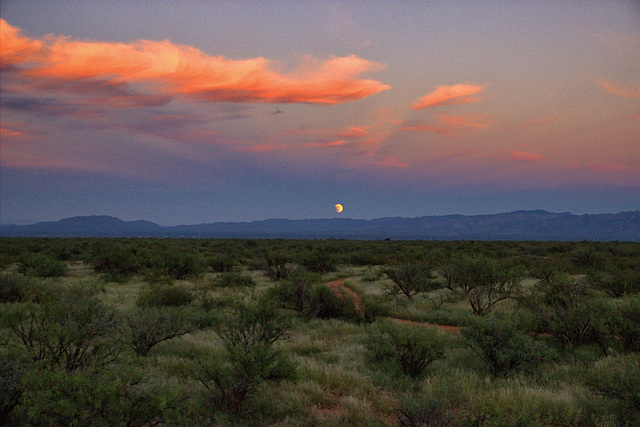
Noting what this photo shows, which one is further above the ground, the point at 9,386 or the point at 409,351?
the point at 9,386

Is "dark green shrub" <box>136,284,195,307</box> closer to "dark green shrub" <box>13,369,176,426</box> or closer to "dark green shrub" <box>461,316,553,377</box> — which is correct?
"dark green shrub" <box>13,369,176,426</box>

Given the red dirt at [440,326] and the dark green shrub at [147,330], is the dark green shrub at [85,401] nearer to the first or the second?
the dark green shrub at [147,330]

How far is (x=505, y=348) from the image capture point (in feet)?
29.2

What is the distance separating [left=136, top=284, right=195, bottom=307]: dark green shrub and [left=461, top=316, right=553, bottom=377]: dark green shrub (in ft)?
43.4

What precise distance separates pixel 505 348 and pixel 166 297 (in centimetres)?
1449

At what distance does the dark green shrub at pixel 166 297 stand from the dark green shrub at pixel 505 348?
43.4 feet

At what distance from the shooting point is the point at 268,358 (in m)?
7.25

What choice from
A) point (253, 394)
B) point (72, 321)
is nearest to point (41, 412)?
point (72, 321)

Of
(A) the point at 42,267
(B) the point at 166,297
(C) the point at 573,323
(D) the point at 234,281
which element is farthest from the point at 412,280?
(A) the point at 42,267

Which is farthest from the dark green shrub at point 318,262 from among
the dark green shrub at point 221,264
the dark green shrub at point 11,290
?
the dark green shrub at point 11,290

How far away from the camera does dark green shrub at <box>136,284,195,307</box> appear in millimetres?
16188

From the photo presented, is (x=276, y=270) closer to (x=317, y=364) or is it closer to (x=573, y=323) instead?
(x=317, y=364)

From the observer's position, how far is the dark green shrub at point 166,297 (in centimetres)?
1619

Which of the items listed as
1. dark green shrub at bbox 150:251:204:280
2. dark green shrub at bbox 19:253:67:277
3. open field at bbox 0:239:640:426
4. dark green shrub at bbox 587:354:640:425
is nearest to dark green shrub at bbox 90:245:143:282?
dark green shrub at bbox 150:251:204:280
